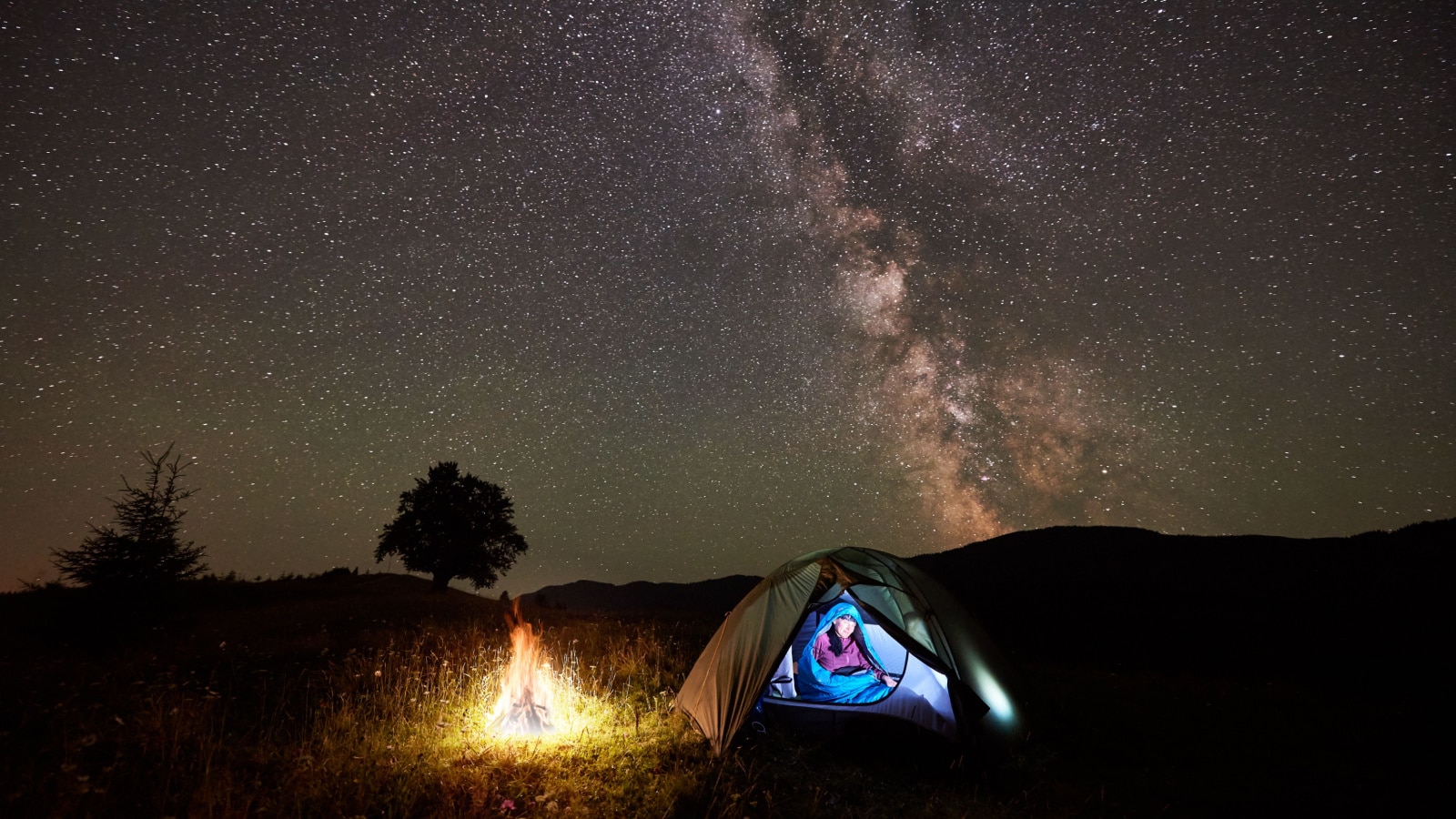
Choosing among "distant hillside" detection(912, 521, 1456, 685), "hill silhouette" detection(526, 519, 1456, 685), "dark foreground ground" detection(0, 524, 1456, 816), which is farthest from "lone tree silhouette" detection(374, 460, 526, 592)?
"distant hillside" detection(912, 521, 1456, 685)

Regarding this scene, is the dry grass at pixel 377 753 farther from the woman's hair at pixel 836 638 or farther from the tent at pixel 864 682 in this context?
the woman's hair at pixel 836 638

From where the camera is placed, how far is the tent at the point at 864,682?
633 centimetres

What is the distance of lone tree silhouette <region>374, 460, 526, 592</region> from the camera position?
1044 inches

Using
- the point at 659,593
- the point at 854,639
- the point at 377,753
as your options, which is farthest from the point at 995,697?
the point at 659,593

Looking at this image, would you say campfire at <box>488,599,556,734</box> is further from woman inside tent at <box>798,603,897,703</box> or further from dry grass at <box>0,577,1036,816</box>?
woman inside tent at <box>798,603,897,703</box>

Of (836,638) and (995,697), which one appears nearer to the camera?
(995,697)

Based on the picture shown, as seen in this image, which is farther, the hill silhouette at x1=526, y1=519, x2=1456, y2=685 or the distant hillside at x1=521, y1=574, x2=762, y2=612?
the distant hillside at x1=521, y1=574, x2=762, y2=612

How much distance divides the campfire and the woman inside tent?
3.42m

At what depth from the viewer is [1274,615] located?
24.3 meters

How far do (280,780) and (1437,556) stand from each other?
54.7m

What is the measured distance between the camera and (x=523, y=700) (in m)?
6.29

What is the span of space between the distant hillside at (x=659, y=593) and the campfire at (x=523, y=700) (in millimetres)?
68059

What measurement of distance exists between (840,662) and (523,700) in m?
4.39

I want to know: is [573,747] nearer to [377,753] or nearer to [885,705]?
[377,753]
